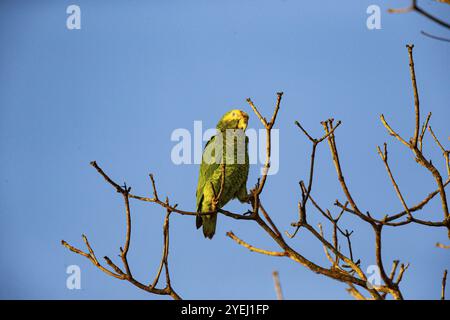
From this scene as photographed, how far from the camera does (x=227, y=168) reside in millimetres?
5418

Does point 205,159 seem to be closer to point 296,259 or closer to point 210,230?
point 210,230

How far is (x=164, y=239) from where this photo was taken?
120 inches

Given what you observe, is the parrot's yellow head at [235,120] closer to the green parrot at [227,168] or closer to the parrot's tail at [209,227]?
the green parrot at [227,168]

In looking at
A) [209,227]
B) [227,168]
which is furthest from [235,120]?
[209,227]

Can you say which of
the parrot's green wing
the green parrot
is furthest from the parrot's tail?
the parrot's green wing

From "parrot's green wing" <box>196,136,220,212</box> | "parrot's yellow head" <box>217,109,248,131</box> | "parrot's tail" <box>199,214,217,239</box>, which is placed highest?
"parrot's yellow head" <box>217,109,248,131</box>

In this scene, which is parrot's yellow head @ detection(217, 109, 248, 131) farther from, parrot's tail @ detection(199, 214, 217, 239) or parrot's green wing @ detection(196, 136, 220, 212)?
parrot's tail @ detection(199, 214, 217, 239)

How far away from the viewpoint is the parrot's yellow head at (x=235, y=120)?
5.58m

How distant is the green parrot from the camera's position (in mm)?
5457

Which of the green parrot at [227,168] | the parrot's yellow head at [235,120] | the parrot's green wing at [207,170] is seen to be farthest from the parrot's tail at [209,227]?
the parrot's yellow head at [235,120]

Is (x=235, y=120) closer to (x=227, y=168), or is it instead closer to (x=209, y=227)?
(x=227, y=168)

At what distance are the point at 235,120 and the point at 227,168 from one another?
0.58 metres
